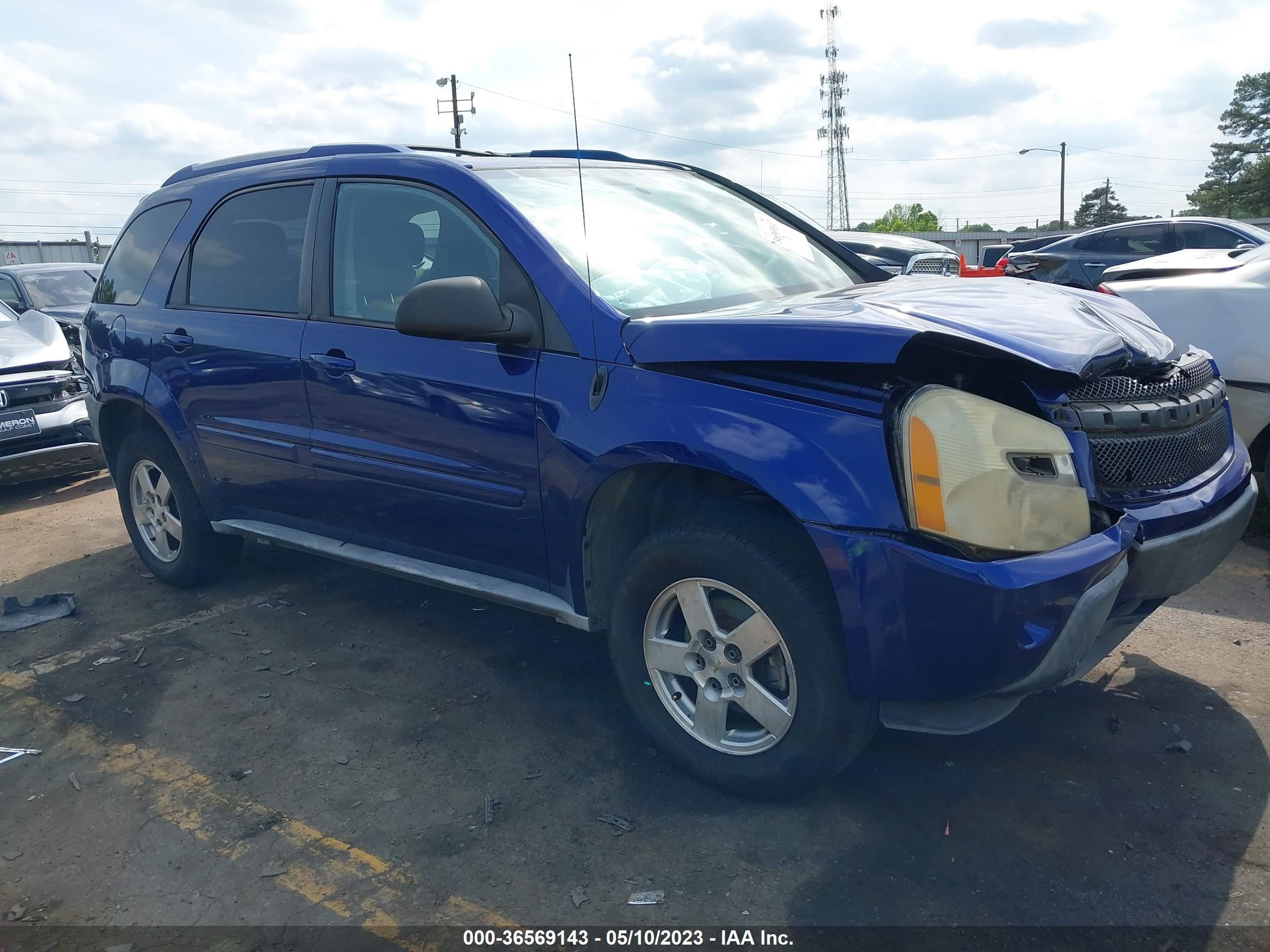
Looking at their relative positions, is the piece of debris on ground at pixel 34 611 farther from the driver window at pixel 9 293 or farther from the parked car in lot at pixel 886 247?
the parked car in lot at pixel 886 247

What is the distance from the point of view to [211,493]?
4.54 m

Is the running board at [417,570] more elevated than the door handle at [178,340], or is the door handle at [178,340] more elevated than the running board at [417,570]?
the door handle at [178,340]

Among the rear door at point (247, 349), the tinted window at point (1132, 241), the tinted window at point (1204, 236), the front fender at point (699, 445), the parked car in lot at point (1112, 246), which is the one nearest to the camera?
the front fender at point (699, 445)

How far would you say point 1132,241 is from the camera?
13.7 metres

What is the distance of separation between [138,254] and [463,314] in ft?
8.94

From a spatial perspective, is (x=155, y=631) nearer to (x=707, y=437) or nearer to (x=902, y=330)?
(x=707, y=437)

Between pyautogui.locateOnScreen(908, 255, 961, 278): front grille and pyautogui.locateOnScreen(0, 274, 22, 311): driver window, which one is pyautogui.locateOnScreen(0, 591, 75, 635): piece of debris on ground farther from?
pyautogui.locateOnScreen(0, 274, 22, 311): driver window

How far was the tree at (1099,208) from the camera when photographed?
64.9 meters

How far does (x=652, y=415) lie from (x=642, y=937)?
1351 mm

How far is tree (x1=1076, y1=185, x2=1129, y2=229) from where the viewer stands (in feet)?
213

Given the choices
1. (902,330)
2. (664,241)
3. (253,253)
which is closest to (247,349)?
(253,253)

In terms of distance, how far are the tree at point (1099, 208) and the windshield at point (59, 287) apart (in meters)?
64.3

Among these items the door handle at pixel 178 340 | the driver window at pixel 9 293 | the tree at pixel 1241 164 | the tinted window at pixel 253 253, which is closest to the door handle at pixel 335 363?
the tinted window at pixel 253 253

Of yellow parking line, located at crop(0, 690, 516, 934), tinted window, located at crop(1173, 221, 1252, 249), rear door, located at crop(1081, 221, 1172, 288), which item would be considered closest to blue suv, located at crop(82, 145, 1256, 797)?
yellow parking line, located at crop(0, 690, 516, 934)
